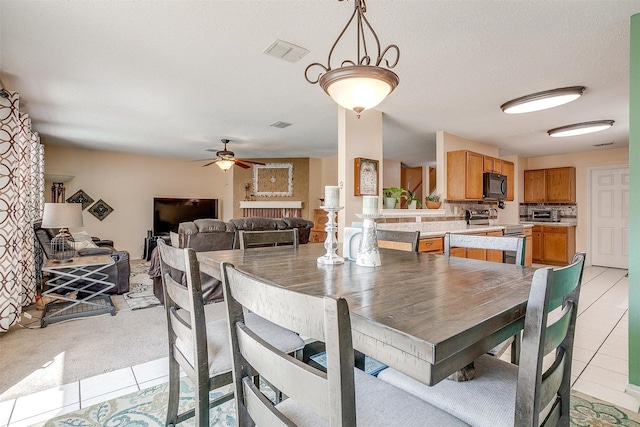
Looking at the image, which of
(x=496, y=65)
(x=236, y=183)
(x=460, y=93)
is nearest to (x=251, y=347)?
(x=496, y=65)

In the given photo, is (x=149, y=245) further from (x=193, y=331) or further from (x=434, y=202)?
(x=193, y=331)

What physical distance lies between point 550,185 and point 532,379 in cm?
754

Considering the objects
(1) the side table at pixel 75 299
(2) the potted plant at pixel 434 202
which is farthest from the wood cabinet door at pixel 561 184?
(1) the side table at pixel 75 299

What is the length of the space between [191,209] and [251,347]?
24.8 ft

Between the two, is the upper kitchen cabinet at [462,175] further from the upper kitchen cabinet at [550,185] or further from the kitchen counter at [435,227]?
the upper kitchen cabinet at [550,185]

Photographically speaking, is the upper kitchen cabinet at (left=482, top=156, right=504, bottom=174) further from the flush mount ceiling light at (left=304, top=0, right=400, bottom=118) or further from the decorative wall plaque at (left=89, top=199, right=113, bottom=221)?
the decorative wall plaque at (left=89, top=199, right=113, bottom=221)

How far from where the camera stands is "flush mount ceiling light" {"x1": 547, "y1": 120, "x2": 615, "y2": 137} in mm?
4309

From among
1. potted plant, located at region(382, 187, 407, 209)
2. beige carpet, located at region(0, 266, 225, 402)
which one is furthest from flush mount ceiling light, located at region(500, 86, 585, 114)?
beige carpet, located at region(0, 266, 225, 402)

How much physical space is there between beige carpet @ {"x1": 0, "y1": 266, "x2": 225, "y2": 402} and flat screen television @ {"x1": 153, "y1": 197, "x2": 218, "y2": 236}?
4.14m

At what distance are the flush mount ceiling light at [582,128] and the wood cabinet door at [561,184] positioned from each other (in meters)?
2.43

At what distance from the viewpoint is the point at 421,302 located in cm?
101

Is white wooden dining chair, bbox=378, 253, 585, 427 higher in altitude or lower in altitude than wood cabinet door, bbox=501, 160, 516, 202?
lower

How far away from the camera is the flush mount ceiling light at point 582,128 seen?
4309 millimetres

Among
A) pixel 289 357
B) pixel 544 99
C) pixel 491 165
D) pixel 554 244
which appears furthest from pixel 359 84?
pixel 554 244
